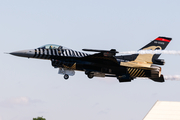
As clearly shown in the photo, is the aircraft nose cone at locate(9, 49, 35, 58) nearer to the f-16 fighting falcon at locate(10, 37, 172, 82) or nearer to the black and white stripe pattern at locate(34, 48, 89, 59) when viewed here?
the f-16 fighting falcon at locate(10, 37, 172, 82)

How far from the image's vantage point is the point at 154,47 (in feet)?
164

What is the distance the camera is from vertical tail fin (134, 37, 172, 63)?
162ft

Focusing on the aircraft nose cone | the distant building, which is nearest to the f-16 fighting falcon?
the aircraft nose cone

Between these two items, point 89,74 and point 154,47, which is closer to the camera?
point 89,74

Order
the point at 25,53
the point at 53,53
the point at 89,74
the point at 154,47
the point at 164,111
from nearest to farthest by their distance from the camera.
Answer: the point at 25,53
the point at 53,53
the point at 89,74
the point at 154,47
the point at 164,111

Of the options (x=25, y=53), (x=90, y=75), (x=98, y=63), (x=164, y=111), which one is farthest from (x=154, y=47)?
(x=164, y=111)

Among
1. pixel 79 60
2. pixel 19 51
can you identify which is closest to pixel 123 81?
pixel 79 60

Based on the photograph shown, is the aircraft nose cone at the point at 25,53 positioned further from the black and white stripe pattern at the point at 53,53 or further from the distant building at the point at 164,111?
the distant building at the point at 164,111

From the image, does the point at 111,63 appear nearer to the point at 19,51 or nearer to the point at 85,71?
the point at 85,71

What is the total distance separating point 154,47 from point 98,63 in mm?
6848

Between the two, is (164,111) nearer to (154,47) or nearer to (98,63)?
(154,47)

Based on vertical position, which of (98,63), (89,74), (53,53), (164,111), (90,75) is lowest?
(164,111)

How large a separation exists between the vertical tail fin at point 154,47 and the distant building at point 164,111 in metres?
18.8

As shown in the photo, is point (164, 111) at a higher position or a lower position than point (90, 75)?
lower
